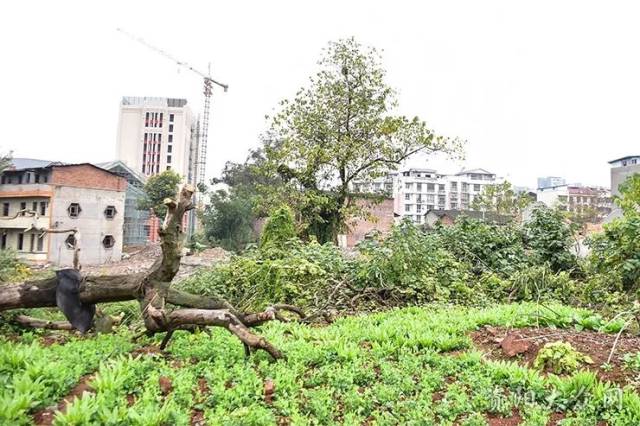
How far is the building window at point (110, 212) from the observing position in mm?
21261

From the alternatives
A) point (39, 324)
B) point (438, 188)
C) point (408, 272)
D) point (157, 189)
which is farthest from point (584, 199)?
point (39, 324)

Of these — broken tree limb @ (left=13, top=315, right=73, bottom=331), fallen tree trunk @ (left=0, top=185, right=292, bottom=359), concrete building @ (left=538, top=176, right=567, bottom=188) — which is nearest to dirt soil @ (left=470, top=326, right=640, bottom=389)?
fallen tree trunk @ (left=0, top=185, right=292, bottom=359)

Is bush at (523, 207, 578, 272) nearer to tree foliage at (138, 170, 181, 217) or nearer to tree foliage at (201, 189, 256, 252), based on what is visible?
tree foliage at (201, 189, 256, 252)

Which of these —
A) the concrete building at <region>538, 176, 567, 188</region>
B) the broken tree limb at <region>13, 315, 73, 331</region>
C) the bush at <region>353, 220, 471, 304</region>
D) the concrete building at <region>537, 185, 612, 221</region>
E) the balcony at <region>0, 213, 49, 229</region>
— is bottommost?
the broken tree limb at <region>13, 315, 73, 331</region>

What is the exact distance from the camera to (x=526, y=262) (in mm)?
8633

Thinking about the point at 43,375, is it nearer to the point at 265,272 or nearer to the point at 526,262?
the point at 265,272

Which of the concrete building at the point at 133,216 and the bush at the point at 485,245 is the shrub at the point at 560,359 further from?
the concrete building at the point at 133,216

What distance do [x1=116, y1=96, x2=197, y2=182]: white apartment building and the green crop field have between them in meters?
50.3

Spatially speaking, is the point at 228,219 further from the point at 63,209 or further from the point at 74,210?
the point at 63,209

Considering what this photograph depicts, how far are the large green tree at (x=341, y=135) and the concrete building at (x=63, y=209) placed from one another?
1138 cm

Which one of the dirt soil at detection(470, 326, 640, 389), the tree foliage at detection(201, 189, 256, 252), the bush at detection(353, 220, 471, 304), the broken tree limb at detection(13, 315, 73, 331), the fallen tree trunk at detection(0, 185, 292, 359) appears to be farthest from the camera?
the tree foliage at detection(201, 189, 256, 252)

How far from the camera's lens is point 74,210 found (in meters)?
20.3

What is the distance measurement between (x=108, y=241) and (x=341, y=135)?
13908mm

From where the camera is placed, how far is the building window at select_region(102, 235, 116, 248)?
2099cm
